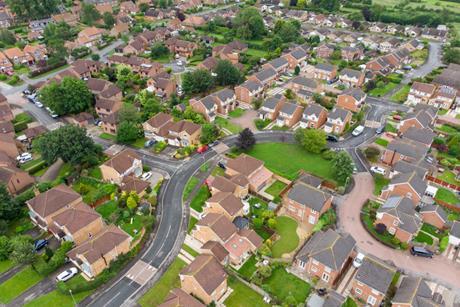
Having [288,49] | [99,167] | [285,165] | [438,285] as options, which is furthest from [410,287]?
[288,49]

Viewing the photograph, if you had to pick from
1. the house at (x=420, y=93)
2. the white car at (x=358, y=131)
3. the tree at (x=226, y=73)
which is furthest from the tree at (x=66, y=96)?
the house at (x=420, y=93)

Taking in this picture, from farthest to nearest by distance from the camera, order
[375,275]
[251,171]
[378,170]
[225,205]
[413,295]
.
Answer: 1. [378,170]
2. [251,171]
3. [225,205]
4. [375,275]
5. [413,295]

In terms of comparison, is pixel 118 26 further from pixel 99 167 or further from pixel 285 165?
pixel 285 165

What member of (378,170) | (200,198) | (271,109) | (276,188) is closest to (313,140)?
(378,170)

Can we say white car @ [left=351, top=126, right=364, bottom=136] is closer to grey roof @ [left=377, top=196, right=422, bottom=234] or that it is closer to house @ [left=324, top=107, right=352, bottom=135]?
house @ [left=324, top=107, right=352, bottom=135]

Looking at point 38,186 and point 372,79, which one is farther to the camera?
point 372,79

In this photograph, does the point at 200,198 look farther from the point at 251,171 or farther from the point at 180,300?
the point at 180,300

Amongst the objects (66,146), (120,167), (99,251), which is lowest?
(99,251)

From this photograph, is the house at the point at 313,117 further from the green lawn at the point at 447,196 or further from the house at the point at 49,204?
the house at the point at 49,204
